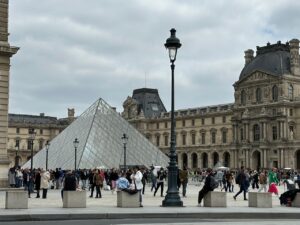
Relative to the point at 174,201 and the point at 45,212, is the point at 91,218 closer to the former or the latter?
the point at 45,212

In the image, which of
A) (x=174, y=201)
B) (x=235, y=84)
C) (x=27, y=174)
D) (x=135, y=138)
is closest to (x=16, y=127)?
(x=235, y=84)

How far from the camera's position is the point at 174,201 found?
1795cm

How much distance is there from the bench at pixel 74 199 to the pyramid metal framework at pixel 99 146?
2278cm

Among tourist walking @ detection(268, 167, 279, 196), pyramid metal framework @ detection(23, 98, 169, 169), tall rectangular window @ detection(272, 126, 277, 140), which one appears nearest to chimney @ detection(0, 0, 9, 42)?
tourist walking @ detection(268, 167, 279, 196)

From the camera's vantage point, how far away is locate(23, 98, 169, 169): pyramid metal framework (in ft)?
138

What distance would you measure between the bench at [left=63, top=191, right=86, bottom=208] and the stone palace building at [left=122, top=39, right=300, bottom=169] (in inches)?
2560

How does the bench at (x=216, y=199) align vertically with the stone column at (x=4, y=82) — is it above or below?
below

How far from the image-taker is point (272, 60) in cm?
8475

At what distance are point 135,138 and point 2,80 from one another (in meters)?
22.1

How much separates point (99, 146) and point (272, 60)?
4751 cm

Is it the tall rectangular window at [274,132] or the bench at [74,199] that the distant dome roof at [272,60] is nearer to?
the tall rectangular window at [274,132]

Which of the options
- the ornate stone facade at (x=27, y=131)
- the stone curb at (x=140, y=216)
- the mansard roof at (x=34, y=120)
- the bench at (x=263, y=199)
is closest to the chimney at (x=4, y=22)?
the stone curb at (x=140, y=216)

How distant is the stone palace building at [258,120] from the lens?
81.3m

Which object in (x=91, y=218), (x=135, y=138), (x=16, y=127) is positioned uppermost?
(x=16, y=127)
